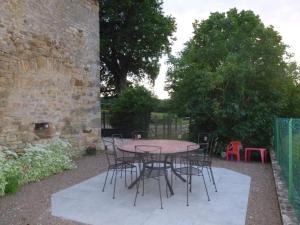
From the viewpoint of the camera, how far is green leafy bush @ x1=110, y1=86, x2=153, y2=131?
1103cm

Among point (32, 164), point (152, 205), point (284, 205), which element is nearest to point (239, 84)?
point (284, 205)

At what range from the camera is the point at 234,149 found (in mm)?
7066

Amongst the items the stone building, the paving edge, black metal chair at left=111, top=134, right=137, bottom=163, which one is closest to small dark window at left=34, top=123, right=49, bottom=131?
the stone building

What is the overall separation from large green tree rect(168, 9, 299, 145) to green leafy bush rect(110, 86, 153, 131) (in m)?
3.03

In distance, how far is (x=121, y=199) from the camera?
4.10 meters

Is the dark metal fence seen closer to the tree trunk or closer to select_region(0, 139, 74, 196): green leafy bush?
select_region(0, 139, 74, 196): green leafy bush

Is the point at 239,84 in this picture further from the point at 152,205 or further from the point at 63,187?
the point at 63,187

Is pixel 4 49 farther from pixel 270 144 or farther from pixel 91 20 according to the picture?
pixel 270 144

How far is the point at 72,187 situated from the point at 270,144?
16.9ft

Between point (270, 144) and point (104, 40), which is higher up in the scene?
point (104, 40)

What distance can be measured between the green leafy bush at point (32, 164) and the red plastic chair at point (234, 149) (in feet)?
13.2

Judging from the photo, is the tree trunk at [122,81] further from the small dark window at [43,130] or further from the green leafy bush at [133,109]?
the small dark window at [43,130]

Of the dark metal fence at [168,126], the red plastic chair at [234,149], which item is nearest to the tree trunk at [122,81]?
the dark metal fence at [168,126]

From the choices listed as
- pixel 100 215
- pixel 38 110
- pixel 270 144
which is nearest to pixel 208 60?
pixel 270 144
